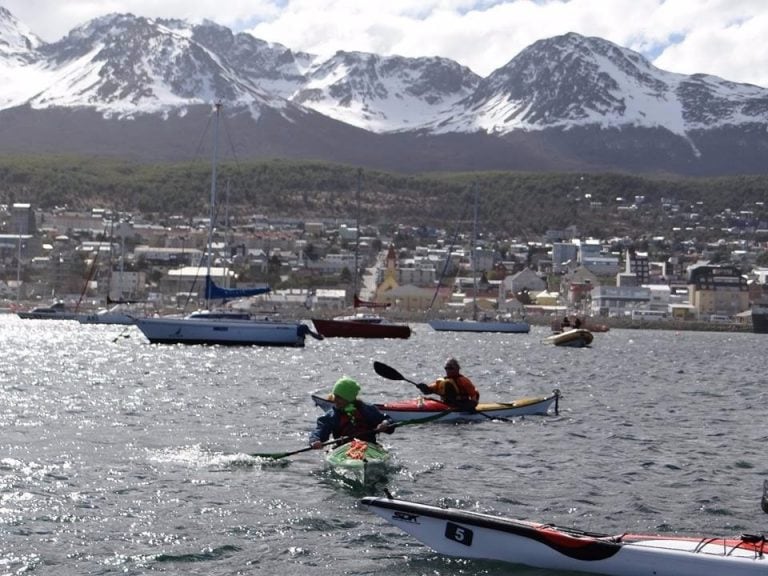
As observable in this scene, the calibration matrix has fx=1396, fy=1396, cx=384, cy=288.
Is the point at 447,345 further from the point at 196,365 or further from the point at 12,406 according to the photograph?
the point at 12,406

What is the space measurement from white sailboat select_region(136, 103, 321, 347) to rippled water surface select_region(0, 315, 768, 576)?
21.3 meters

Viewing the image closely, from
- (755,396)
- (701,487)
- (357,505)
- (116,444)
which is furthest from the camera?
(755,396)

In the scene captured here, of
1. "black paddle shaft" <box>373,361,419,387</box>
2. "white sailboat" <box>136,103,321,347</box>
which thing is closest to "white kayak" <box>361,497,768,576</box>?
"black paddle shaft" <box>373,361,419,387</box>

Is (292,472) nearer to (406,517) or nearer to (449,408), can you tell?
(406,517)

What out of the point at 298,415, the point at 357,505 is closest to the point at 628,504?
the point at 357,505

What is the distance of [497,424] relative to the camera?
113ft

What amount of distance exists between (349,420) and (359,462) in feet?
3.23

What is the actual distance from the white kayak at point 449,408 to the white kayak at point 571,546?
32.7 ft

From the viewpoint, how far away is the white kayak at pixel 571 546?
16.5 metres

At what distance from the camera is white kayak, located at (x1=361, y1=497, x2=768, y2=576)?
54.3ft

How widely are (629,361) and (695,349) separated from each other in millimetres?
26399

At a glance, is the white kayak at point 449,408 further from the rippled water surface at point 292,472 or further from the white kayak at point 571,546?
the white kayak at point 571,546

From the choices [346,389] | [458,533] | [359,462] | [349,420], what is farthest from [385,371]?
[458,533]

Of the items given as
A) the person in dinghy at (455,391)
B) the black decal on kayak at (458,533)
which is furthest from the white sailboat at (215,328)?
the black decal on kayak at (458,533)
